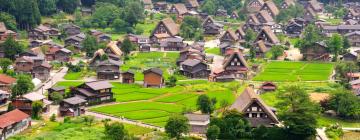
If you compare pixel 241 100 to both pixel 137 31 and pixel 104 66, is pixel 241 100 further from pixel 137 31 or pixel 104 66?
pixel 137 31

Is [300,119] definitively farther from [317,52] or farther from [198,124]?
[317,52]

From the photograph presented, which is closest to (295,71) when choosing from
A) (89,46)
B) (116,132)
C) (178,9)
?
(89,46)

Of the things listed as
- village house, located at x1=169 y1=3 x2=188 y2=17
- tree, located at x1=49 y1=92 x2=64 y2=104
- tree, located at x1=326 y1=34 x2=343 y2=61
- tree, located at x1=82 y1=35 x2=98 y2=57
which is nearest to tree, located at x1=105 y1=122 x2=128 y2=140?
tree, located at x1=49 y1=92 x2=64 y2=104

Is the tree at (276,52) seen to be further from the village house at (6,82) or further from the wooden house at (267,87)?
the village house at (6,82)

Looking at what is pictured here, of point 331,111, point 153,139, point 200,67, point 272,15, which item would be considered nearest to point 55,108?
point 153,139

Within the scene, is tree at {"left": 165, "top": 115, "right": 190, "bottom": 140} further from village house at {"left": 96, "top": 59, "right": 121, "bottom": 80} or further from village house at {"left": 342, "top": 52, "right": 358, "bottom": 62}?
village house at {"left": 342, "top": 52, "right": 358, "bottom": 62}
